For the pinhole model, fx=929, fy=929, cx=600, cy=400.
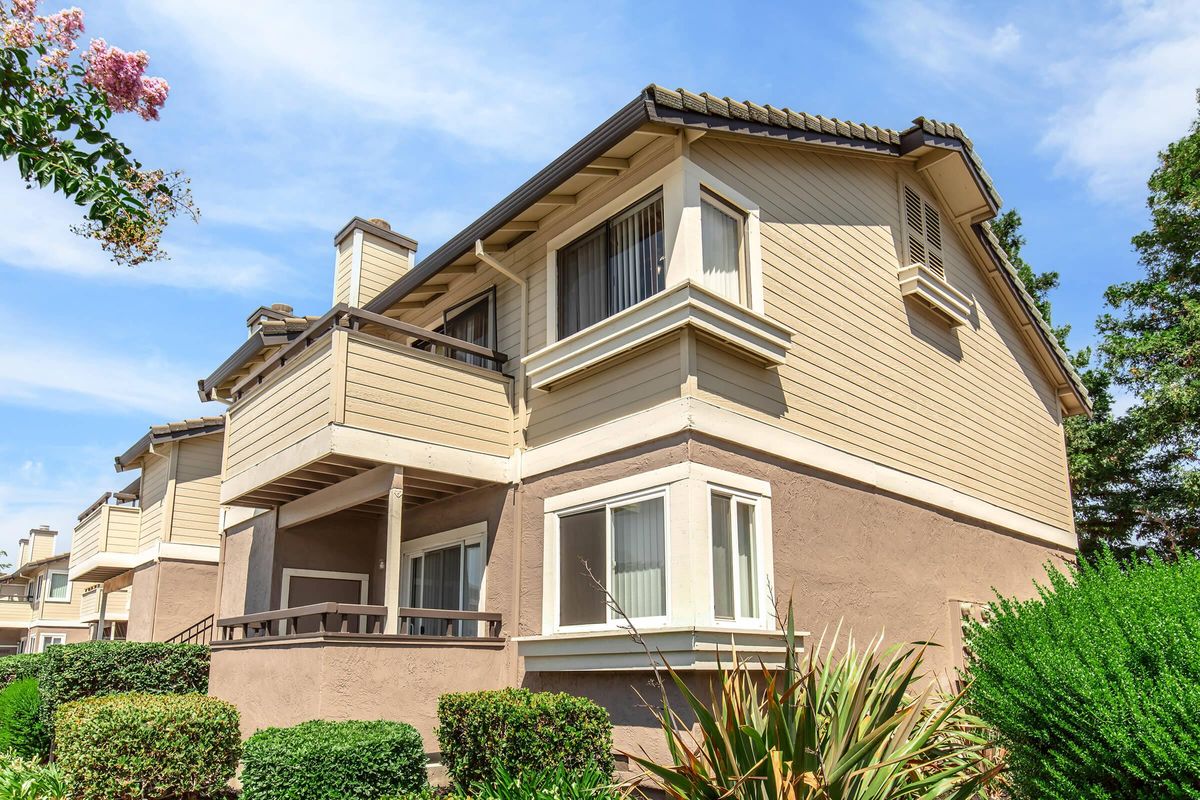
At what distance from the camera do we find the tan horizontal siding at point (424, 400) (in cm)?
1084

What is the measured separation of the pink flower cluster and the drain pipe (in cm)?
719

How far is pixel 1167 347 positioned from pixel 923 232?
35.3 ft

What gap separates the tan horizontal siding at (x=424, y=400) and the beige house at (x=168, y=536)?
34.4ft

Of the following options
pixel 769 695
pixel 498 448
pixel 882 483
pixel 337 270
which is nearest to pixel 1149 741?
pixel 769 695

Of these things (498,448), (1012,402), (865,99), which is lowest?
(498,448)

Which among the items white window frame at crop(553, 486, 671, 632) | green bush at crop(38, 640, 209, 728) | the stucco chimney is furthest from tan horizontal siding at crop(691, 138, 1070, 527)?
green bush at crop(38, 640, 209, 728)

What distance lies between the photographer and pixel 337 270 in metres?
18.2

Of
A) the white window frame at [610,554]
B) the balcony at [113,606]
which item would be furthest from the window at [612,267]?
the balcony at [113,606]

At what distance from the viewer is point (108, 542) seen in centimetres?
2303

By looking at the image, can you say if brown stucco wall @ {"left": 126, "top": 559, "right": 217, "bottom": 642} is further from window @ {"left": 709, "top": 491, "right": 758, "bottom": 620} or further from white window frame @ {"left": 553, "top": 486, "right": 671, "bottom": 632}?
window @ {"left": 709, "top": 491, "right": 758, "bottom": 620}

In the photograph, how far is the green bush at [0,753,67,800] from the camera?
8758 mm

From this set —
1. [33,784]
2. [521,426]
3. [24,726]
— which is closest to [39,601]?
[24,726]

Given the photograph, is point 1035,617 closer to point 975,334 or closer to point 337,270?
point 975,334

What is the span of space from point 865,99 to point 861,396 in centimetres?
553
